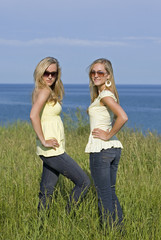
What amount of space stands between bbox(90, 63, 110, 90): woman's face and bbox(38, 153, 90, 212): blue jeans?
767 mm

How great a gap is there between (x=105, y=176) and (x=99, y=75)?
0.95 meters

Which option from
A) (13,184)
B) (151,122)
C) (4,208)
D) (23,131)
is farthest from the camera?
(151,122)

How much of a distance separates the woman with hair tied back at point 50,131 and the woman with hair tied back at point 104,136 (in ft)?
0.90

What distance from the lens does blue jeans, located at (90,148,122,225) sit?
141 inches

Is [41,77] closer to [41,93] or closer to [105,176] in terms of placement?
[41,93]

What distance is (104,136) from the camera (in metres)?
3.62

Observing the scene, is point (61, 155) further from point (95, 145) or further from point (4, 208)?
point (4, 208)

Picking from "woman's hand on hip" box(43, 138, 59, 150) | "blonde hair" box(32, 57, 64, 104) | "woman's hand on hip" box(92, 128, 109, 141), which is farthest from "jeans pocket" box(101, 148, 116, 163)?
"blonde hair" box(32, 57, 64, 104)

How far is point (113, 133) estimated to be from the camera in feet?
11.9

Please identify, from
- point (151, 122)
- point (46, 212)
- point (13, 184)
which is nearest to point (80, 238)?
point (46, 212)

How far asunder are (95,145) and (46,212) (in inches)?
39.7

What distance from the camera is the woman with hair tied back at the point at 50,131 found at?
12.3 feet

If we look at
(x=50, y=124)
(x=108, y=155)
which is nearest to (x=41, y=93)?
(x=50, y=124)

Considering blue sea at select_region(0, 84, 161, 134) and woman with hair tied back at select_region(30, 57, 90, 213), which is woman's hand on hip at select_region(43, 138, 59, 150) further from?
blue sea at select_region(0, 84, 161, 134)
